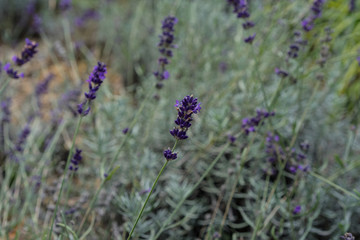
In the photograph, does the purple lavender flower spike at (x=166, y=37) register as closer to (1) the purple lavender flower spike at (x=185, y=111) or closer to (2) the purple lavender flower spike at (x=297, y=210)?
(1) the purple lavender flower spike at (x=185, y=111)

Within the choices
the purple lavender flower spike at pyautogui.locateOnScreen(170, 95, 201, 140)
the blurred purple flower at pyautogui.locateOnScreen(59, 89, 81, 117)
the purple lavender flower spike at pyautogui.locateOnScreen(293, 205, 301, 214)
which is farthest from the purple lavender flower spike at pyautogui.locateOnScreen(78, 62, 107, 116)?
the purple lavender flower spike at pyautogui.locateOnScreen(293, 205, 301, 214)

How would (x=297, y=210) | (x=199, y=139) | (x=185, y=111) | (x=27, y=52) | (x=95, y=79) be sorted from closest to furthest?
(x=185, y=111)
(x=95, y=79)
(x=27, y=52)
(x=297, y=210)
(x=199, y=139)

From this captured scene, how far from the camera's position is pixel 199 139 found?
259 cm

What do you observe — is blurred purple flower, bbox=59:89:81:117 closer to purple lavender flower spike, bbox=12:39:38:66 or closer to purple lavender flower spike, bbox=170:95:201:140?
purple lavender flower spike, bbox=12:39:38:66

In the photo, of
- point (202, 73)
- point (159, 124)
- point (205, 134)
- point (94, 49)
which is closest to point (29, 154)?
point (159, 124)

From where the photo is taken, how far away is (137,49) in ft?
12.1

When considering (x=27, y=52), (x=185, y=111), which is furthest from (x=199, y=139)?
(x=185, y=111)

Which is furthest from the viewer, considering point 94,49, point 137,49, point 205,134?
point 94,49

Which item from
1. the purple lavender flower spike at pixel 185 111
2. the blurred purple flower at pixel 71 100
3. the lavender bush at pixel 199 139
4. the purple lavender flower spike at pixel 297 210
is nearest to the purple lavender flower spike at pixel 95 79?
the lavender bush at pixel 199 139

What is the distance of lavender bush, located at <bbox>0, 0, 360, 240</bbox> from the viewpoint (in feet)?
6.07

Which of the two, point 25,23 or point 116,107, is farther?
point 25,23

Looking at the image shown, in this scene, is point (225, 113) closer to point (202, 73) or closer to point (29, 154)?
point (202, 73)

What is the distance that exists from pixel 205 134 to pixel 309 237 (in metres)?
0.95

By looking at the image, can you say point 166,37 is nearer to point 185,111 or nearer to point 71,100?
point 185,111
